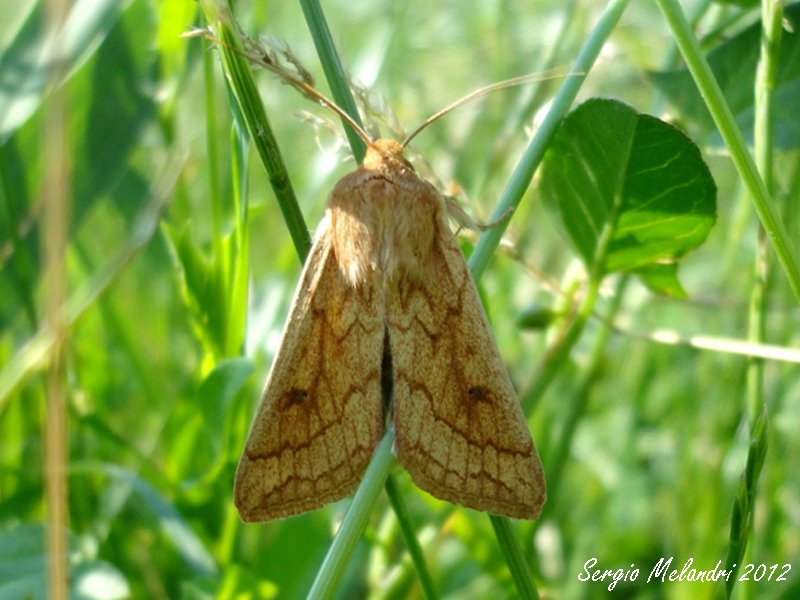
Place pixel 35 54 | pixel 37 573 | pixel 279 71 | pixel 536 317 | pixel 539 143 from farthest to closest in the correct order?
pixel 35 54 < pixel 536 317 < pixel 37 573 < pixel 539 143 < pixel 279 71

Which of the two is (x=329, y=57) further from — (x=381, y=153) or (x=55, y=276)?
(x=55, y=276)

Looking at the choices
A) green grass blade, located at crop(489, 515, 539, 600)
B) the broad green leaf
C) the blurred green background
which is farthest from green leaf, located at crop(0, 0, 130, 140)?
green grass blade, located at crop(489, 515, 539, 600)

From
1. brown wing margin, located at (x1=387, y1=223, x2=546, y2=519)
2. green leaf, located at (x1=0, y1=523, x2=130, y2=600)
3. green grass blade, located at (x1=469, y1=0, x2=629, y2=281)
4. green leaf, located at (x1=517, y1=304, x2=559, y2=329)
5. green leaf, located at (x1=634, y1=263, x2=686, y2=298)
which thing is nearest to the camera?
green grass blade, located at (x1=469, y1=0, x2=629, y2=281)

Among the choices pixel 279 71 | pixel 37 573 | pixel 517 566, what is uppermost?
pixel 279 71

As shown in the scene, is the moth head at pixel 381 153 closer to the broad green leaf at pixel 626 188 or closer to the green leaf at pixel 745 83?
the broad green leaf at pixel 626 188

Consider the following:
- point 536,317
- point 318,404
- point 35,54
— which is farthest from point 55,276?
point 35,54

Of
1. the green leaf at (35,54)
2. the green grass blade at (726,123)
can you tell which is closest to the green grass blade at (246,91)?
the green grass blade at (726,123)

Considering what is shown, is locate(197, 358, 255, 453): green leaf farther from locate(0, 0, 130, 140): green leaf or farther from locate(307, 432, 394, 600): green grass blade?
locate(0, 0, 130, 140): green leaf
